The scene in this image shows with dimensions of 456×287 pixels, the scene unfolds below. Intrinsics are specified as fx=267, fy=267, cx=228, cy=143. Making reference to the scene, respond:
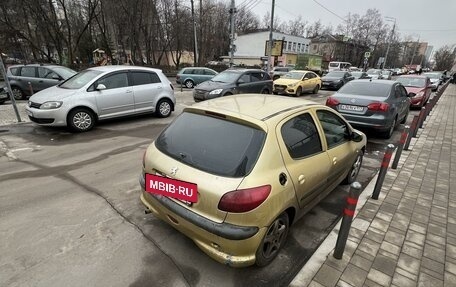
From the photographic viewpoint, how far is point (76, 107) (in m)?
6.93

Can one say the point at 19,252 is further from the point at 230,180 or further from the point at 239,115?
the point at 239,115

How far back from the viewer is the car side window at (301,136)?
8.98 ft

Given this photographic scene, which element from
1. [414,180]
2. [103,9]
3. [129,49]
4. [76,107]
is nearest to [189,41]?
[129,49]

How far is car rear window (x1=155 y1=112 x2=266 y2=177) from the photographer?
7.77 feet

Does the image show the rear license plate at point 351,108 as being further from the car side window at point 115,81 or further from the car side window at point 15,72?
the car side window at point 15,72

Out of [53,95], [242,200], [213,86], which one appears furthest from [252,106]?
[213,86]

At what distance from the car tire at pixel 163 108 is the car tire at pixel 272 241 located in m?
7.07

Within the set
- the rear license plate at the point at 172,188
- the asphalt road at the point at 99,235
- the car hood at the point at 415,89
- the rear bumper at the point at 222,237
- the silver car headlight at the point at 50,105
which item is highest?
the rear license plate at the point at 172,188

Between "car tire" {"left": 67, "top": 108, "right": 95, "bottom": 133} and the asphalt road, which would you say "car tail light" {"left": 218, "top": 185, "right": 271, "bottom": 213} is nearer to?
the asphalt road

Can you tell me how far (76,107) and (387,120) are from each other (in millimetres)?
8126

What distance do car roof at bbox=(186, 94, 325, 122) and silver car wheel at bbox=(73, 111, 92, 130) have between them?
5.18 metres

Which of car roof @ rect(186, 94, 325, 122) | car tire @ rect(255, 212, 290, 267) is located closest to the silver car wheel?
car roof @ rect(186, 94, 325, 122)

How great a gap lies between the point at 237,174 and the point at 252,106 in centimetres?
101

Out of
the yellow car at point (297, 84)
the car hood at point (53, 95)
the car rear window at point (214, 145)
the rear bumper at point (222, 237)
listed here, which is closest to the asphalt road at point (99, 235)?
the rear bumper at point (222, 237)
